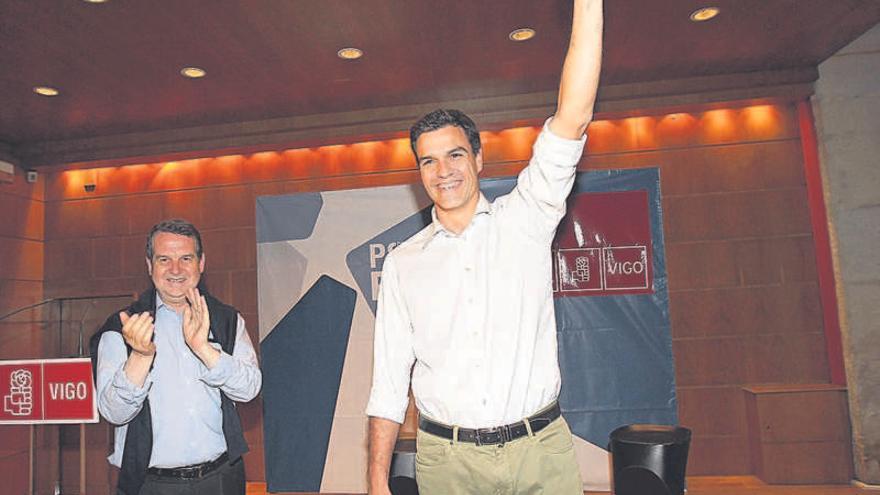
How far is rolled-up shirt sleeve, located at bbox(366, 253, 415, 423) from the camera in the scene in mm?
1685

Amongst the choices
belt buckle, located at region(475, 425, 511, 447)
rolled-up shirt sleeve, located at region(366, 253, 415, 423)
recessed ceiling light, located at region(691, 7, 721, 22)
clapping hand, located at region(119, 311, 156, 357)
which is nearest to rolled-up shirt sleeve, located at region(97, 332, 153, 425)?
clapping hand, located at region(119, 311, 156, 357)

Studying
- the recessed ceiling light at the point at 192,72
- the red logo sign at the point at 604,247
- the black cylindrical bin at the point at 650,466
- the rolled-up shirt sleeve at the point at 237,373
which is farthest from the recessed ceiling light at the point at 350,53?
the black cylindrical bin at the point at 650,466

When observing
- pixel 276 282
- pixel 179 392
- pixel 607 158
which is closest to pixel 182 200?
pixel 276 282

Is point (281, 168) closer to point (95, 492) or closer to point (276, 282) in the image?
point (276, 282)

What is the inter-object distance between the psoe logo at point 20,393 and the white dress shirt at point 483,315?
125 inches

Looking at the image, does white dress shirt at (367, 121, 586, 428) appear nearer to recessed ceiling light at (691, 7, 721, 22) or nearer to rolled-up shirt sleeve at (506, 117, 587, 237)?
rolled-up shirt sleeve at (506, 117, 587, 237)

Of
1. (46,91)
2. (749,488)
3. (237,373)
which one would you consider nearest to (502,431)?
(237,373)

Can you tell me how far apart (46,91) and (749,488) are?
6.46 meters

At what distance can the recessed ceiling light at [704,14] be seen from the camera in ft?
13.4

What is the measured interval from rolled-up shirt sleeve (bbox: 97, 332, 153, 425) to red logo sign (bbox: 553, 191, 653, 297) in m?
2.75

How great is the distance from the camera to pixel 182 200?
6.38m

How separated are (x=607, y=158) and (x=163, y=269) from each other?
4.51 m

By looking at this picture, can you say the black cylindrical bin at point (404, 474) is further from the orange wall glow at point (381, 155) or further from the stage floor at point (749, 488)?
the orange wall glow at point (381, 155)

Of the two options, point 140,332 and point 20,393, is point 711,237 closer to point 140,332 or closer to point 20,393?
point 140,332
